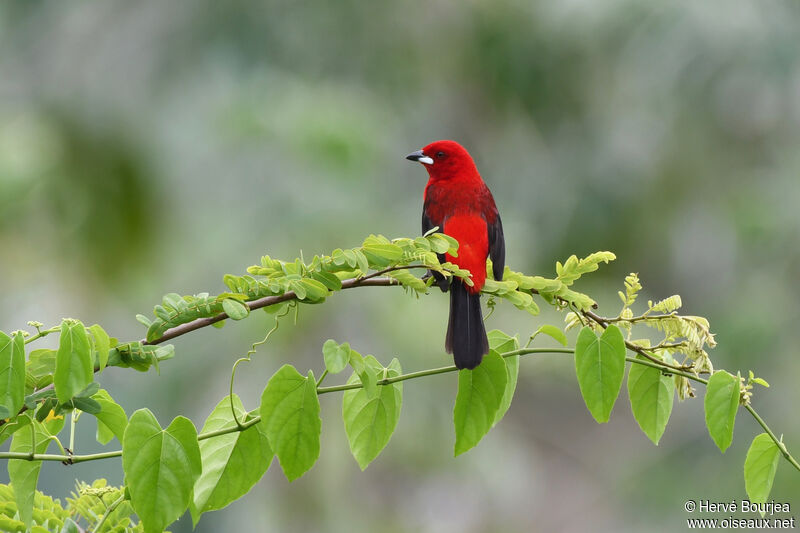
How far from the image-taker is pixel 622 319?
1107 mm

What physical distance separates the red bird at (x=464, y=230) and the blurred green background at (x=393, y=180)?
4316 millimetres

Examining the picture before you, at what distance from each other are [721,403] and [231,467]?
21.8 inches

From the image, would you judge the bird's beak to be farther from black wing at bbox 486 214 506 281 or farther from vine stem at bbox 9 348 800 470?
vine stem at bbox 9 348 800 470

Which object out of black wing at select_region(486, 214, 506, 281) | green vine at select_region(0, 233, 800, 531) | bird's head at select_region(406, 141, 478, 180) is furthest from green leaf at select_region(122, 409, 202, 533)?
bird's head at select_region(406, 141, 478, 180)

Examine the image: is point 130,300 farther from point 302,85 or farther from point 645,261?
point 645,261

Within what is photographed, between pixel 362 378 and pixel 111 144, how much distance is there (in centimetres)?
752

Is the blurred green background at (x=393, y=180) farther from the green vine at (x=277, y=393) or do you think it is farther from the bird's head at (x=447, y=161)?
the green vine at (x=277, y=393)

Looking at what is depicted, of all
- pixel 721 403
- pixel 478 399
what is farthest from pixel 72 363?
pixel 721 403

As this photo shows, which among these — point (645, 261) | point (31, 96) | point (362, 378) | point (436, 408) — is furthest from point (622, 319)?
point (645, 261)

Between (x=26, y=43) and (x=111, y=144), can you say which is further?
(x=26, y=43)

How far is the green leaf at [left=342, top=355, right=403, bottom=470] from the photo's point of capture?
103 centimetres

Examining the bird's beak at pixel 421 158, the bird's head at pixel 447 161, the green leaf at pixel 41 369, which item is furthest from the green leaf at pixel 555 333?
the bird's beak at pixel 421 158

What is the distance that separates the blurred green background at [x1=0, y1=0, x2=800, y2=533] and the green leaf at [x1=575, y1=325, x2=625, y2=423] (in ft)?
17.8

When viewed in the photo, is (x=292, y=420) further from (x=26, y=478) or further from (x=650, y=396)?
(x=650, y=396)
